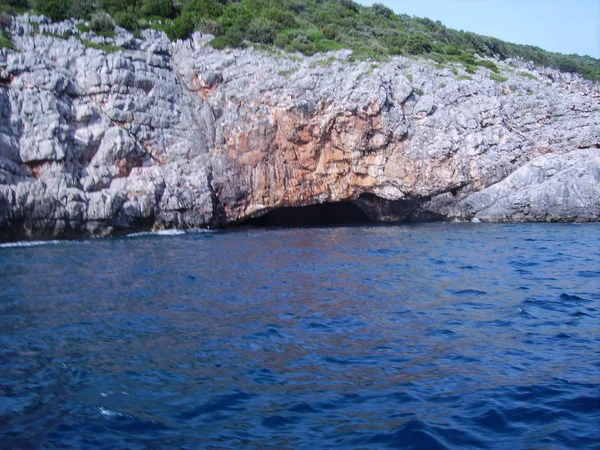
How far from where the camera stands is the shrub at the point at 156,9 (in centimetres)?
3297

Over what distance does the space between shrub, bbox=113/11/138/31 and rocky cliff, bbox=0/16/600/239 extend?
681 millimetres

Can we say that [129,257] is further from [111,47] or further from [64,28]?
[64,28]

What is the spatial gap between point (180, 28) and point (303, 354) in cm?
2768

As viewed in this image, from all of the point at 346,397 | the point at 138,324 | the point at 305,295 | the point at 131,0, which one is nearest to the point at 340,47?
the point at 131,0

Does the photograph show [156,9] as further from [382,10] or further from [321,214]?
[382,10]

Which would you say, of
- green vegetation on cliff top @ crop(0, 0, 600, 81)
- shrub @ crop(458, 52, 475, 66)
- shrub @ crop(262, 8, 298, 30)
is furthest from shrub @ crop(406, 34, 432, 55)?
shrub @ crop(262, 8, 298, 30)

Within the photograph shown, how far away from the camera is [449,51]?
131ft

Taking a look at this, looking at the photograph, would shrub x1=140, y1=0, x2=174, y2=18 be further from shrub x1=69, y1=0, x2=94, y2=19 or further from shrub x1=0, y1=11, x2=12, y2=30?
shrub x1=0, y1=11, x2=12, y2=30

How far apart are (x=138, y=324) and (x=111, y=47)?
22.3m

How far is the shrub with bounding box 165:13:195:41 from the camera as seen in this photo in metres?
31.6

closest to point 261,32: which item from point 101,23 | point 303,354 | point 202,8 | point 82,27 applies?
point 202,8

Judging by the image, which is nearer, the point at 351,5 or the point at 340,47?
the point at 340,47

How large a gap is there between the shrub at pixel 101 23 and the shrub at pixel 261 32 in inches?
307

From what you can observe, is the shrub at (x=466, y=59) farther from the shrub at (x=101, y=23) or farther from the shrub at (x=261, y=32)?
the shrub at (x=101, y=23)
